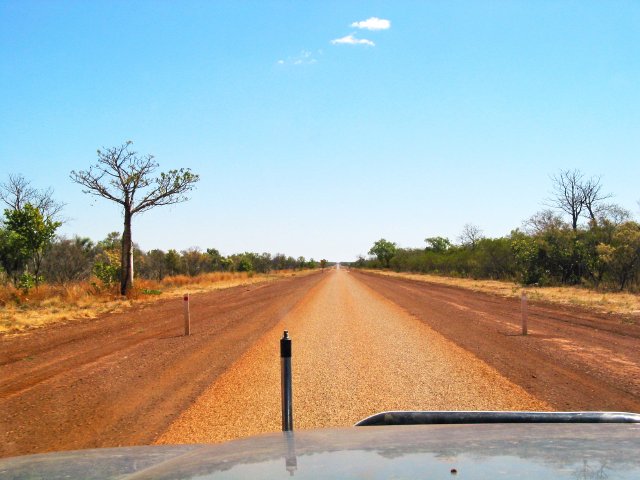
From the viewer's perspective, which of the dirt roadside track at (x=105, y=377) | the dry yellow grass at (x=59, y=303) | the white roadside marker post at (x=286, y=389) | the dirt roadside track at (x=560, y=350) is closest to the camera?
the white roadside marker post at (x=286, y=389)

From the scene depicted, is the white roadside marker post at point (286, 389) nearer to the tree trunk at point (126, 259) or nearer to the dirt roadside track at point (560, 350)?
the dirt roadside track at point (560, 350)

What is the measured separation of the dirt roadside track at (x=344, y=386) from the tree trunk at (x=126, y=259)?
15.0m

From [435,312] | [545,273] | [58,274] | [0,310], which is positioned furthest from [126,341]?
[545,273]

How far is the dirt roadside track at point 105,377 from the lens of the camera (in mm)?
6023

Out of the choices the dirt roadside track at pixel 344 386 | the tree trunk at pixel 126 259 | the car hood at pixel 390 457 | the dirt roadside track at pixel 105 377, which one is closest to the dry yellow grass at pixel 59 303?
the tree trunk at pixel 126 259

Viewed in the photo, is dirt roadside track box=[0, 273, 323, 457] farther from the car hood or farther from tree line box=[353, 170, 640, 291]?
tree line box=[353, 170, 640, 291]

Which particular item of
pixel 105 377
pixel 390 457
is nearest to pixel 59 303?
pixel 105 377

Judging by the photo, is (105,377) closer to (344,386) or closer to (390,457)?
(344,386)

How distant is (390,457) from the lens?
260cm

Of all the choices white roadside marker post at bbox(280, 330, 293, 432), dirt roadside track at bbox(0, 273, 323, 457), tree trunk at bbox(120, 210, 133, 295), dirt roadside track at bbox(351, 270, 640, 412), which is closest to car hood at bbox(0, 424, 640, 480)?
white roadside marker post at bbox(280, 330, 293, 432)

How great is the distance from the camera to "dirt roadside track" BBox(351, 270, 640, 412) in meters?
7.38

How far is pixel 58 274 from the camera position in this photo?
34125 mm

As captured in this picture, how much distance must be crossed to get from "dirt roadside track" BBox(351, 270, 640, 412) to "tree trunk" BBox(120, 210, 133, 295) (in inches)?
563

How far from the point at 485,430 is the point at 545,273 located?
116 ft
